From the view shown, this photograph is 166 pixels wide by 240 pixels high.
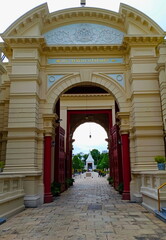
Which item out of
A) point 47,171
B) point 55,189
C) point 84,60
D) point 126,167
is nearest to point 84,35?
point 84,60

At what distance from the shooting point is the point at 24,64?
11.2 metres

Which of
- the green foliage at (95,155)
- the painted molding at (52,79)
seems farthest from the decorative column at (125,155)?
the green foliage at (95,155)

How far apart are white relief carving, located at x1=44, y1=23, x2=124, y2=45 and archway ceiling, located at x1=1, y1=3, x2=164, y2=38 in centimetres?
31

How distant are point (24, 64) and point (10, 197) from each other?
6491mm

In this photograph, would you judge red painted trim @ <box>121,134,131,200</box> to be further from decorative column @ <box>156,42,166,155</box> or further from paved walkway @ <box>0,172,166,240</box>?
paved walkway @ <box>0,172,166,240</box>

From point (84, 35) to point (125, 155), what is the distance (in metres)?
6.76

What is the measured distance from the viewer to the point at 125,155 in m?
11.0

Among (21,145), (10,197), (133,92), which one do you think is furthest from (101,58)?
(10,197)

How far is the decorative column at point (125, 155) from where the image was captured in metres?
10.8

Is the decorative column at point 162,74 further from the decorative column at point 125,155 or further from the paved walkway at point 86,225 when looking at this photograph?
the paved walkway at point 86,225

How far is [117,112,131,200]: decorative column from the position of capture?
1077 cm

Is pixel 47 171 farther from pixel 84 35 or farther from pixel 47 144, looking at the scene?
pixel 84 35

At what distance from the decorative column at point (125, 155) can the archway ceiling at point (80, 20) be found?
14.9 ft

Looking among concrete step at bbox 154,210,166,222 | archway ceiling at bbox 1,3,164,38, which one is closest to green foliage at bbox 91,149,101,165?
archway ceiling at bbox 1,3,164,38
